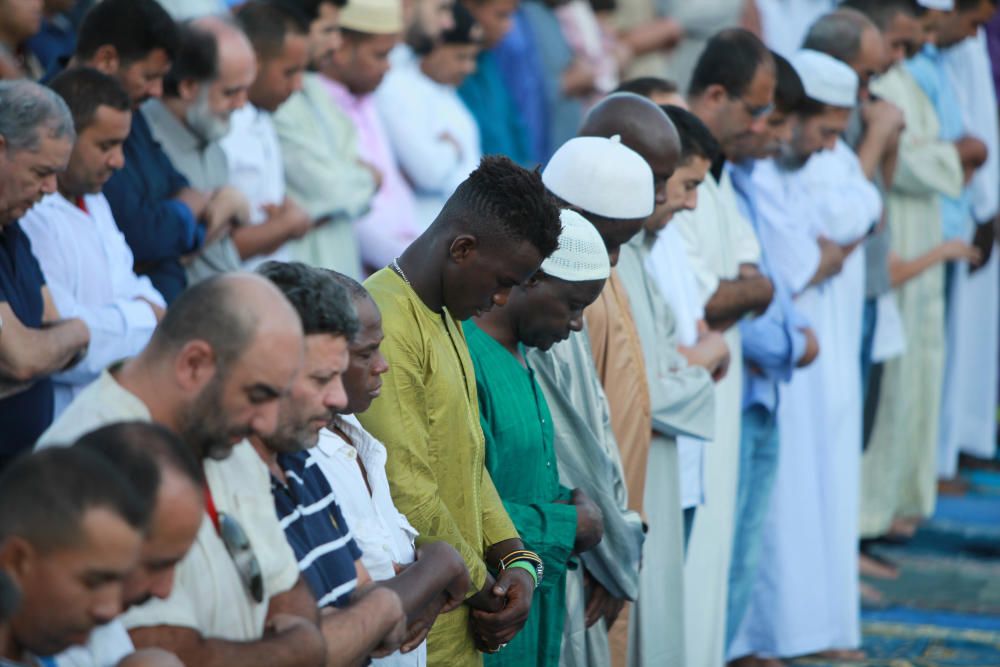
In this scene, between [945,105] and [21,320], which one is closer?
[21,320]

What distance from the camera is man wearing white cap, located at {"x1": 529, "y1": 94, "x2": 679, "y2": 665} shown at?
4.26 metres

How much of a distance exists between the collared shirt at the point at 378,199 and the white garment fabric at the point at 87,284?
220 centimetres

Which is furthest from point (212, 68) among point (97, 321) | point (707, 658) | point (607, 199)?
point (707, 658)

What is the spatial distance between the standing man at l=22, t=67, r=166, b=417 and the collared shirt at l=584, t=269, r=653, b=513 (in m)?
1.32

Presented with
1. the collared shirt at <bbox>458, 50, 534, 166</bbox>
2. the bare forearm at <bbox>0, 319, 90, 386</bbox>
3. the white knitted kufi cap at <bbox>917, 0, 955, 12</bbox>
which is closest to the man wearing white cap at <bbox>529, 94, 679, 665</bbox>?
the bare forearm at <bbox>0, 319, 90, 386</bbox>

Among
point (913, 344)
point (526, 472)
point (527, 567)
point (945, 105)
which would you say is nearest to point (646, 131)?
point (526, 472)

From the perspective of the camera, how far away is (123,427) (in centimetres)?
243

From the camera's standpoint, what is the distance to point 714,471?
5523 millimetres

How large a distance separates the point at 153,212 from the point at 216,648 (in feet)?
8.45

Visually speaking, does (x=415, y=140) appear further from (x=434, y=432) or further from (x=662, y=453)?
(x=434, y=432)

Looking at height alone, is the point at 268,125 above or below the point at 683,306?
above

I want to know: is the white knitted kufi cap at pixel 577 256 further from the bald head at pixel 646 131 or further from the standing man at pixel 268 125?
the standing man at pixel 268 125

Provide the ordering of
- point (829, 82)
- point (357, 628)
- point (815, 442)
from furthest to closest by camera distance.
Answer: point (815, 442), point (829, 82), point (357, 628)

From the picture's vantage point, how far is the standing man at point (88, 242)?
4.38 meters
